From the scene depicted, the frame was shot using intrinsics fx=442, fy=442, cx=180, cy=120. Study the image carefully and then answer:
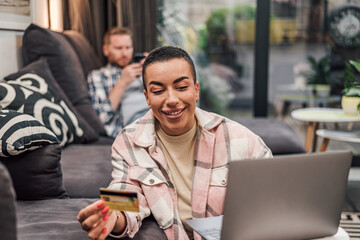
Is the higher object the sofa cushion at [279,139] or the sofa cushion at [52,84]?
the sofa cushion at [52,84]

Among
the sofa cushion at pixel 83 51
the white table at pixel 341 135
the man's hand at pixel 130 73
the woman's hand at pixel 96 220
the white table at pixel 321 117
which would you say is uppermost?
the sofa cushion at pixel 83 51

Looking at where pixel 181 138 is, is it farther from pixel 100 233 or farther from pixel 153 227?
pixel 100 233

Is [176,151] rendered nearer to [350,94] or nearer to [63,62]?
[63,62]

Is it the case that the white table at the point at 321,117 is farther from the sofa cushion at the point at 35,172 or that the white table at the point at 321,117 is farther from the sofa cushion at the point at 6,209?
the sofa cushion at the point at 6,209

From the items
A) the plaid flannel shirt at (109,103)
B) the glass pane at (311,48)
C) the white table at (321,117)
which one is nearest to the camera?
the plaid flannel shirt at (109,103)

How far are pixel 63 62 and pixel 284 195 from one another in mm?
1894

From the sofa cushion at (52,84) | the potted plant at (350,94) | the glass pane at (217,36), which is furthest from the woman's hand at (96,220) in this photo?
the glass pane at (217,36)

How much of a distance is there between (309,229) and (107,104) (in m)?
2.00

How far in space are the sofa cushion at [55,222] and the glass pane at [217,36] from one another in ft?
8.69

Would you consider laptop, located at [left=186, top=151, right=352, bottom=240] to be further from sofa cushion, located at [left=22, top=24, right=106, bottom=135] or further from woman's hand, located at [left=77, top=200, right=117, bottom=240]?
sofa cushion, located at [left=22, top=24, right=106, bottom=135]

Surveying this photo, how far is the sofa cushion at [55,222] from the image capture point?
1228mm

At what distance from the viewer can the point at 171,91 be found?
1.25m

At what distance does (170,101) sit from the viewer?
4.02ft

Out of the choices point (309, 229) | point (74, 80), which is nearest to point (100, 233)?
point (309, 229)
